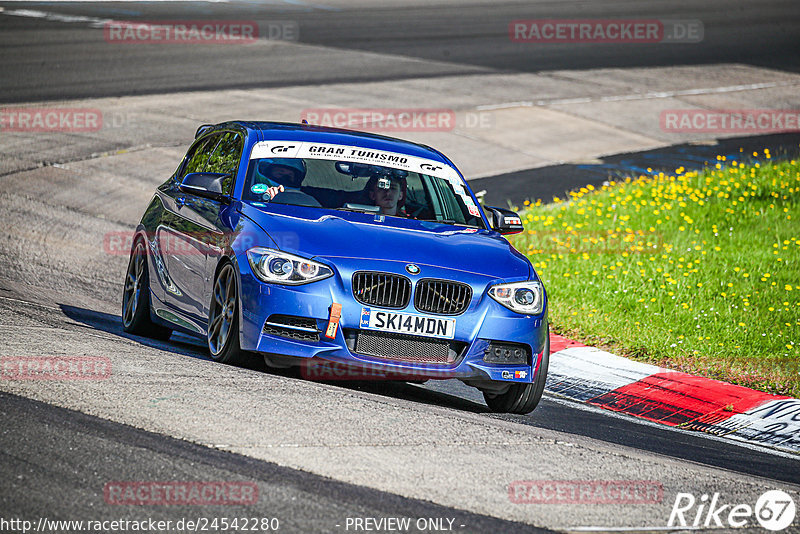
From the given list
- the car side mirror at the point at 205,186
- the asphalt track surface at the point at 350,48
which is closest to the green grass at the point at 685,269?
the car side mirror at the point at 205,186

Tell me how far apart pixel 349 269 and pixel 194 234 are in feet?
5.40

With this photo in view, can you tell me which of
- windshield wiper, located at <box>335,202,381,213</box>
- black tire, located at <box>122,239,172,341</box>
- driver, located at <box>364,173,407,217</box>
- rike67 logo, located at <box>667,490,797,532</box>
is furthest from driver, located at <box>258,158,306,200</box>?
rike67 logo, located at <box>667,490,797,532</box>

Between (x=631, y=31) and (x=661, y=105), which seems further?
(x=631, y=31)

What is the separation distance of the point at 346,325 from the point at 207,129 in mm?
3514

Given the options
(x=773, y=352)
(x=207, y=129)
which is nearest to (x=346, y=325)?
(x=207, y=129)

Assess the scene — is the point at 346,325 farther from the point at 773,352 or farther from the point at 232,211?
the point at 773,352

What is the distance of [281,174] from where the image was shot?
8.29m

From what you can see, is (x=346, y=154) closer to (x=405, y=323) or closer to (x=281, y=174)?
(x=281, y=174)

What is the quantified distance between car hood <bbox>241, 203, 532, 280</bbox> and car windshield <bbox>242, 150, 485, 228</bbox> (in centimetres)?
25

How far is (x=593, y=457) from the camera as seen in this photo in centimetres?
616

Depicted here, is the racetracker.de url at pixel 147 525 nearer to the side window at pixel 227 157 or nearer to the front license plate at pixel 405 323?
the front license plate at pixel 405 323

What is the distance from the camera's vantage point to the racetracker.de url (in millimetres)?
4410

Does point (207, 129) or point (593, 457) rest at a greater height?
point (207, 129)

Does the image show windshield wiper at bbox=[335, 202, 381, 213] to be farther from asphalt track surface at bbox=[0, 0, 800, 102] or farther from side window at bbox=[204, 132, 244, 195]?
asphalt track surface at bbox=[0, 0, 800, 102]
